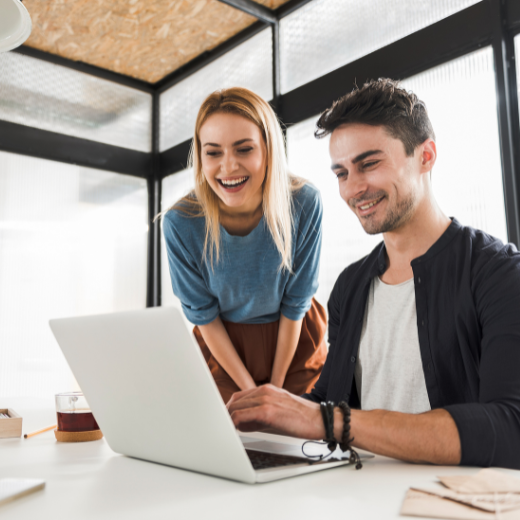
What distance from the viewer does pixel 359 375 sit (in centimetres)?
117

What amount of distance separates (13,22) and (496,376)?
113 centimetres

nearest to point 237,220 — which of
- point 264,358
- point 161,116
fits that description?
point 264,358

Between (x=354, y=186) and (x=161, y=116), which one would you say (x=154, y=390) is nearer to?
(x=354, y=186)

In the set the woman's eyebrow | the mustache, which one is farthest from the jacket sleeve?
the woman's eyebrow

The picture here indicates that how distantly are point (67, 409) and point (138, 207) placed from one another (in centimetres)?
276

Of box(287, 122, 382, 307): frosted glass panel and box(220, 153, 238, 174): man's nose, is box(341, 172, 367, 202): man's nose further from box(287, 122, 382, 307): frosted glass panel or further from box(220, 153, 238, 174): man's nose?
box(287, 122, 382, 307): frosted glass panel

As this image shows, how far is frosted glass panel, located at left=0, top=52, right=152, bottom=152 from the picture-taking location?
303 cm

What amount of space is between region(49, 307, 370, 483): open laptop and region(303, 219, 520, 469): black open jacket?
21 centimetres

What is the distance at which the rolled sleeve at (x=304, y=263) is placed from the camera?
166cm

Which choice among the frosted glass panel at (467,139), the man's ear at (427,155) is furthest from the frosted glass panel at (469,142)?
Answer: the man's ear at (427,155)

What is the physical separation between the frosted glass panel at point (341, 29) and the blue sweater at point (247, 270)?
0.94m

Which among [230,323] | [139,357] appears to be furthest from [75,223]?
[139,357]

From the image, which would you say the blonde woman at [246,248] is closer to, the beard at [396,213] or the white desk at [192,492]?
the beard at [396,213]

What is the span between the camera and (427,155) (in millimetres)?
1193
